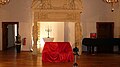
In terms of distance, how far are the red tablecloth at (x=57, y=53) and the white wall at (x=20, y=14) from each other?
16.5 feet

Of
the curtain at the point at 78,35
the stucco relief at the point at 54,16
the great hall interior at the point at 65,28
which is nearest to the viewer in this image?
the stucco relief at the point at 54,16

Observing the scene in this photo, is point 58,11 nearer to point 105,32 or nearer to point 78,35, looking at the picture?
point 78,35

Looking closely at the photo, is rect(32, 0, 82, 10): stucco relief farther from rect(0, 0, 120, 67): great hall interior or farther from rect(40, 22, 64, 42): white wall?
rect(40, 22, 64, 42): white wall

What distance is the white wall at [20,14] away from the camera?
1750 cm

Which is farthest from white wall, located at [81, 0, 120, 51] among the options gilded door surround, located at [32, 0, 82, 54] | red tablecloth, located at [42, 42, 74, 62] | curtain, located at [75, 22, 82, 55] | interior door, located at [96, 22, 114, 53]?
red tablecloth, located at [42, 42, 74, 62]

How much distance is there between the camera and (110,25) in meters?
17.7

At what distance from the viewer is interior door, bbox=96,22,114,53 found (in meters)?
17.5

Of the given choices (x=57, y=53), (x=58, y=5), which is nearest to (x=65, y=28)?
(x=58, y=5)

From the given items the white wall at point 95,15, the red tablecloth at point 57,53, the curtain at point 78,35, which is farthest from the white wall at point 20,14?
the red tablecloth at point 57,53

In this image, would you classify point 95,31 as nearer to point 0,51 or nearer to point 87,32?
point 87,32

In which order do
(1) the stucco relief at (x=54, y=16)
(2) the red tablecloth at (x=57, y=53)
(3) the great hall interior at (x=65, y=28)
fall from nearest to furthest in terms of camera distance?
1. (2) the red tablecloth at (x=57, y=53)
2. (1) the stucco relief at (x=54, y=16)
3. (3) the great hall interior at (x=65, y=28)

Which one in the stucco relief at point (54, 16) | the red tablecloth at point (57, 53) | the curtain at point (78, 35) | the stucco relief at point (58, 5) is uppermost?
the stucco relief at point (58, 5)

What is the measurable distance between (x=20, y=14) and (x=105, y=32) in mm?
5956

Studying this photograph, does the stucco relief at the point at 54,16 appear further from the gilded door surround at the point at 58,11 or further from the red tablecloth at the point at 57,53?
the red tablecloth at the point at 57,53
